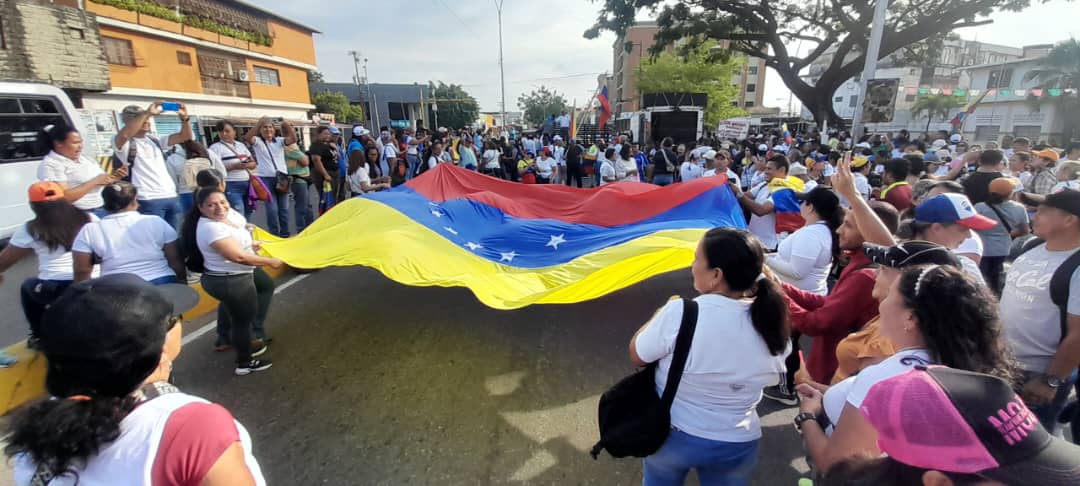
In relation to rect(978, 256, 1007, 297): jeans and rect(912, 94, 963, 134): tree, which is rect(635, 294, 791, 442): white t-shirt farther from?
rect(912, 94, 963, 134): tree

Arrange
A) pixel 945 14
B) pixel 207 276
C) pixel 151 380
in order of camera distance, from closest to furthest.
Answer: pixel 151 380
pixel 207 276
pixel 945 14

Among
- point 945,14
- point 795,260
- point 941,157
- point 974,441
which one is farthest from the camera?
point 945,14

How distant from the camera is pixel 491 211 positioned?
20.2 feet

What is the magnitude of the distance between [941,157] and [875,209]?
1019 cm

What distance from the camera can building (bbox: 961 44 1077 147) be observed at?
33484 millimetres

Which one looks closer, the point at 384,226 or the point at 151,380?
the point at 151,380

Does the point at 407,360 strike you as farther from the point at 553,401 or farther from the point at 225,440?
the point at 225,440

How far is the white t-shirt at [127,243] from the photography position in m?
3.08

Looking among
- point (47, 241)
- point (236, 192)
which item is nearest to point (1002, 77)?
point (236, 192)

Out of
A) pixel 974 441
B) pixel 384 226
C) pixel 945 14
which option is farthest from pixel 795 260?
pixel 945 14

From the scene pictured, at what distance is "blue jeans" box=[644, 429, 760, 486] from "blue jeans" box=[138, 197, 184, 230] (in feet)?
20.6

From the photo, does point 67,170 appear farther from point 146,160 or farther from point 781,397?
point 781,397

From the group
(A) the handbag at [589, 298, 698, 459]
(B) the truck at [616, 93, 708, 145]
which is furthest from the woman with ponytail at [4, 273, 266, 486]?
(B) the truck at [616, 93, 708, 145]

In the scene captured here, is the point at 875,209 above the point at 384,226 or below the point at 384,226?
above
